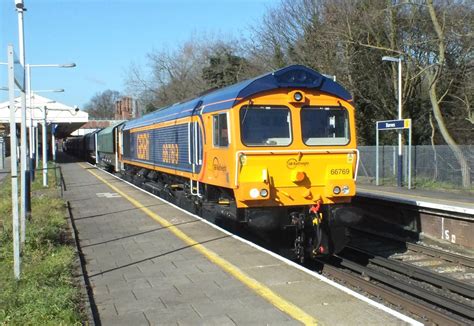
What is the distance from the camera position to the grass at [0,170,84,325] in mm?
4969

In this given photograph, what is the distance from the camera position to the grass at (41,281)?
4969 mm

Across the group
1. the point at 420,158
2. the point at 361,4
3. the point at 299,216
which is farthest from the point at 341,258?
the point at 361,4

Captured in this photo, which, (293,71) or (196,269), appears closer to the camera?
(196,269)

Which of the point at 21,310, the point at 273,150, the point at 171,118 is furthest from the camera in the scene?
the point at 171,118

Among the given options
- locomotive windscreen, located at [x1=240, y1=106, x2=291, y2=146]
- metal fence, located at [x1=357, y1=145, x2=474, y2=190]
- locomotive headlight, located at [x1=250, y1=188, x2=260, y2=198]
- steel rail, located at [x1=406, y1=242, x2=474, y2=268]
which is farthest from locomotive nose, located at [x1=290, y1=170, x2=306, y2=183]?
metal fence, located at [x1=357, y1=145, x2=474, y2=190]

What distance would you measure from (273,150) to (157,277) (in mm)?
3035

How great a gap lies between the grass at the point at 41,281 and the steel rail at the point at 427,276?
18.6 ft

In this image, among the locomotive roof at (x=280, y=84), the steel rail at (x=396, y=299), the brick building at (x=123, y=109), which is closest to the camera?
the steel rail at (x=396, y=299)

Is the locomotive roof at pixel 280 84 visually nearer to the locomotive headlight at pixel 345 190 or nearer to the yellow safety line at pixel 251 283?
the locomotive headlight at pixel 345 190

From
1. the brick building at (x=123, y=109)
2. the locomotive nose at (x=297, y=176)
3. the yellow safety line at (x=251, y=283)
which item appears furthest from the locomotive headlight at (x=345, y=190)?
the brick building at (x=123, y=109)

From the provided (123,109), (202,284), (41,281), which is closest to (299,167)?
(202,284)

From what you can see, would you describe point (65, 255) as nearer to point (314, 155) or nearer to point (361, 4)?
point (314, 155)

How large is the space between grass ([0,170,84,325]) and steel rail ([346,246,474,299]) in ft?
18.6

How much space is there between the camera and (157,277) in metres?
6.74
